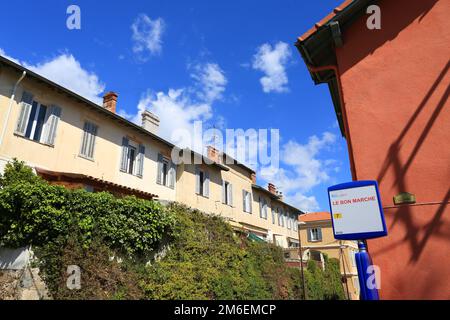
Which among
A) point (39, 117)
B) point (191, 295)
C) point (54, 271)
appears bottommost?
point (191, 295)

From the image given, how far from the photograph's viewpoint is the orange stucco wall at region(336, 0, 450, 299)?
16.9 ft

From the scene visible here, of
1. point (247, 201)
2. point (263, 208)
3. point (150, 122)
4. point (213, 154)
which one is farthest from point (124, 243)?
point (263, 208)

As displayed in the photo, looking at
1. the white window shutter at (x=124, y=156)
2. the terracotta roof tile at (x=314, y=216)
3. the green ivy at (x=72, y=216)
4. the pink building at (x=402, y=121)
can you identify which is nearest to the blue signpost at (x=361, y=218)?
the pink building at (x=402, y=121)

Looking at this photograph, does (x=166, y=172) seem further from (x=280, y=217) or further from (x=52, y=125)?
(x=280, y=217)

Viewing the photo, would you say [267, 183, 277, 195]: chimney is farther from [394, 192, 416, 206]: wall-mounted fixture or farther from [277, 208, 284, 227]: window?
[394, 192, 416, 206]: wall-mounted fixture

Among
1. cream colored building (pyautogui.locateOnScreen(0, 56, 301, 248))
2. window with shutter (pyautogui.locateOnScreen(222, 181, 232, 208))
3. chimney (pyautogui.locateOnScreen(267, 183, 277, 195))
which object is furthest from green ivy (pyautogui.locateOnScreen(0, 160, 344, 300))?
chimney (pyautogui.locateOnScreen(267, 183, 277, 195))

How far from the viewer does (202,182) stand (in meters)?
20.8

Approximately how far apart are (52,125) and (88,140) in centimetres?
177

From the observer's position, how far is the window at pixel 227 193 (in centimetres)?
2286

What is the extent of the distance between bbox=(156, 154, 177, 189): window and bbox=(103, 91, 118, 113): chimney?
3847mm

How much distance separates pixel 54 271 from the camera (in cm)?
635

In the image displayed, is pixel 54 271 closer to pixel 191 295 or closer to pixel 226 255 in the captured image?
pixel 191 295
